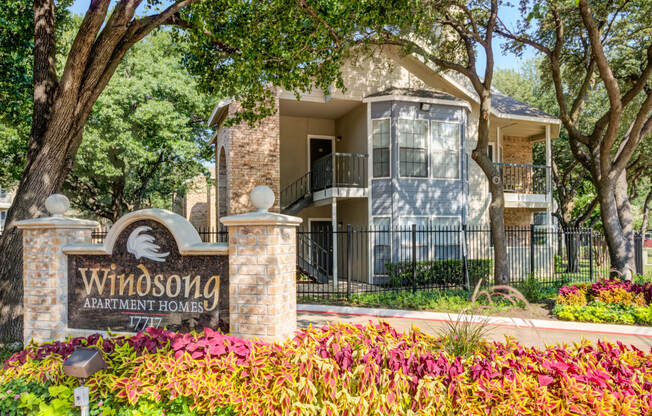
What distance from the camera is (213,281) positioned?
503 centimetres

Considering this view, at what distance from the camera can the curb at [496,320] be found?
8.22 metres

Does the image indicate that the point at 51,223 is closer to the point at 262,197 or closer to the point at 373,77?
the point at 262,197

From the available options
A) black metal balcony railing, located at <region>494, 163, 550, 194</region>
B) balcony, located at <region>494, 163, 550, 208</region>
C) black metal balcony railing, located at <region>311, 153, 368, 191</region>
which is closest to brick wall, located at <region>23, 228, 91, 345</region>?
black metal balcony railing, located at <region>311, 153, 368, 191</region>

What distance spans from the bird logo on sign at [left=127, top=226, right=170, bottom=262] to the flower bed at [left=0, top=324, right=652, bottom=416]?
972mm

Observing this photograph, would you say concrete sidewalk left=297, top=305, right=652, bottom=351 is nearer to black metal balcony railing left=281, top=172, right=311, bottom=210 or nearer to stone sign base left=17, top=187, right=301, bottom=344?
stone sign base left=17, top=187, right=301, bottom=344

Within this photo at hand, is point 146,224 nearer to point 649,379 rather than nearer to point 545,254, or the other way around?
point 649,379

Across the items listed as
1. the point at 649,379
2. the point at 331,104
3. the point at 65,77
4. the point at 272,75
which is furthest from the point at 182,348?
the point at 331,104

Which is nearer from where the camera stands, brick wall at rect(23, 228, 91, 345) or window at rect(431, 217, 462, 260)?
brick wall at rect(23, 228, 91, 345)

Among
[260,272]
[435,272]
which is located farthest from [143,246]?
[435,272]

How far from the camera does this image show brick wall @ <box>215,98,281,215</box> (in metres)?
13.7

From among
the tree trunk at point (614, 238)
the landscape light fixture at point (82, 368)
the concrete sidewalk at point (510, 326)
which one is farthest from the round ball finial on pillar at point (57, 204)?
the tree trunk at point (614, 238)

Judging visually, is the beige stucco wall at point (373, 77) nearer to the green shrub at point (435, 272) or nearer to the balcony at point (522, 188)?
the balcony at point (522, 188)

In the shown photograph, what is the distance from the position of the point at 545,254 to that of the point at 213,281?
1635 centimetres

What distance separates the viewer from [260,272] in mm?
4672
